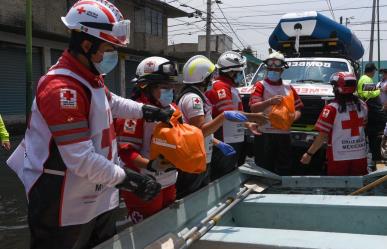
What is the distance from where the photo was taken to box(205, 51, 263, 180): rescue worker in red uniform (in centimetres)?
445

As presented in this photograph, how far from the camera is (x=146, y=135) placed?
2818mm

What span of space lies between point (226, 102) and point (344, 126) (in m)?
1.23

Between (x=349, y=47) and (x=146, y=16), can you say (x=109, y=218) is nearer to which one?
(x=349, y=47)

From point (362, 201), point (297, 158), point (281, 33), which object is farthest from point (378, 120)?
point (281, 33)

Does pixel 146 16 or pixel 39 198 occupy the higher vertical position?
pixel 146 16

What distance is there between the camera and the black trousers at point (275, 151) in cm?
559

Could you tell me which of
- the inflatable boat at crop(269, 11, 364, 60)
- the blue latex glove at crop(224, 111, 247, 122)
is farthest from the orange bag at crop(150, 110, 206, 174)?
the inflatable boat at crop(269, 11, 364, 60)

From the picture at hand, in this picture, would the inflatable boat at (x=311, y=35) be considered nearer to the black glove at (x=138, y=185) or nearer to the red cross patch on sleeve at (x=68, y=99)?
the black glove at (x=138, y=185)

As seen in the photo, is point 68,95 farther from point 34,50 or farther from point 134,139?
A: point 34,50

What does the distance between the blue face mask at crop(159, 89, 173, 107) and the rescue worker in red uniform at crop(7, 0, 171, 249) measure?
67 cm

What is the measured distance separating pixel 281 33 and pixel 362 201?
259 inches

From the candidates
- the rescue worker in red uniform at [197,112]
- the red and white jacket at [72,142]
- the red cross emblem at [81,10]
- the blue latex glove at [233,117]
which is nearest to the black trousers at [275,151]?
the rescue worker in red uniform at [197,112]

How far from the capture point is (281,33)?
9297 mm

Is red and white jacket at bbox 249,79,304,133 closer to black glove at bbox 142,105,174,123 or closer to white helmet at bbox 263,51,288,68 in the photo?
white helmet at bbox 263,51,288,68
